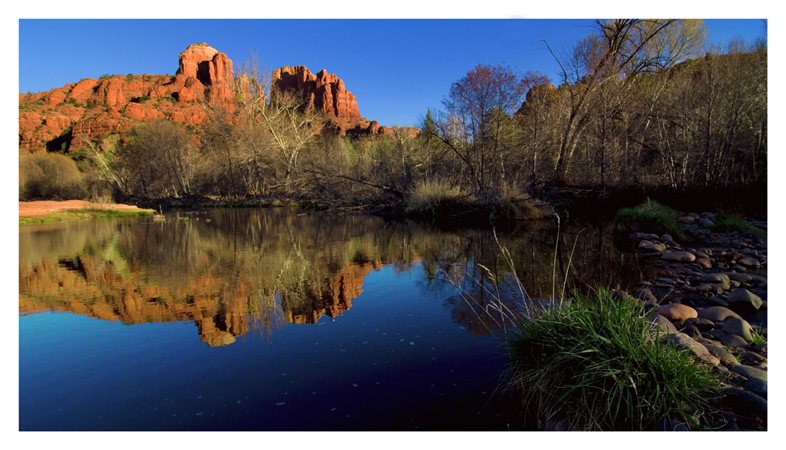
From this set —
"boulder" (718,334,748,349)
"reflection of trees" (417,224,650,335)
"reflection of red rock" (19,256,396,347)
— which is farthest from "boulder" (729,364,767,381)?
"reflection of red rock" (19,256,396,347)

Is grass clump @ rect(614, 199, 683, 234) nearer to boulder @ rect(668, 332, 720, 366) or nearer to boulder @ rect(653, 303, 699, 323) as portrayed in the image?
boulder @ rect(653, 303, 699, 323)

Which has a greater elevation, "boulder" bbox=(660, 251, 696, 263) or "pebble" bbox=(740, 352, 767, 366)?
"boulder" bbox=(660, 251, 696, 263)

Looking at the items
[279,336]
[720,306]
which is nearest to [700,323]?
[720,306]

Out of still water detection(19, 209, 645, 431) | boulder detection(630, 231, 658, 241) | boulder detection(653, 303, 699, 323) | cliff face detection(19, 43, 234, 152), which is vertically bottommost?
still water detection(19, 209, 645, 431)

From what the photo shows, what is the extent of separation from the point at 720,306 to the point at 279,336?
5.15m

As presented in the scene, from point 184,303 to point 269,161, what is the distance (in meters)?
32.1

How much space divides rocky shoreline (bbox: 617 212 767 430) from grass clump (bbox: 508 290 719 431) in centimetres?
13

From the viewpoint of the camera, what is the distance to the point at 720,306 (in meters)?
4.66

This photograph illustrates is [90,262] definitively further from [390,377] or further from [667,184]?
[667,184]

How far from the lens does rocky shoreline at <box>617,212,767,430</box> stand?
8.35 ft

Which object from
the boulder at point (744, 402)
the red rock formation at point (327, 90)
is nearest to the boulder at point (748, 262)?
the boulder at point (744, 402)

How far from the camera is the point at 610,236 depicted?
11.1m

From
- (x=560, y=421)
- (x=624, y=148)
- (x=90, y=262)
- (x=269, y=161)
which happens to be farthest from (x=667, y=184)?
(x=269, y=161)

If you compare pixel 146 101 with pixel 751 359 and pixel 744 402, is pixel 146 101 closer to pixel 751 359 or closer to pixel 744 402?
pixel 751 359
